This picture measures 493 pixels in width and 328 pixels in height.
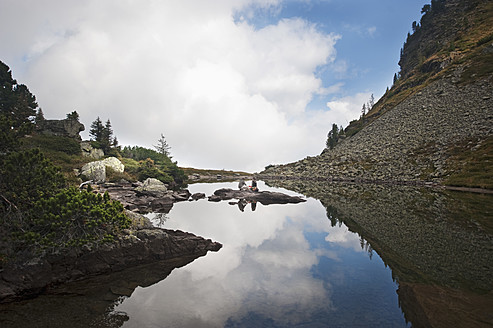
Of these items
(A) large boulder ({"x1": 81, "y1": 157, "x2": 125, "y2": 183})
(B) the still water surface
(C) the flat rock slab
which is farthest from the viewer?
(A) large boulder ({"x1": 81, "y1": 157, "x2": 125, "y2": 183})

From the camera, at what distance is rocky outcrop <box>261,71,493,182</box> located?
62219 mm

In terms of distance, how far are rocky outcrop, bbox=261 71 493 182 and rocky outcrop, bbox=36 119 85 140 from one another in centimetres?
A: 7712

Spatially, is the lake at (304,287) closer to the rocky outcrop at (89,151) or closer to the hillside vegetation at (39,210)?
the hillside vegetation at (39,210)

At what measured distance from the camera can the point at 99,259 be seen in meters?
11.3

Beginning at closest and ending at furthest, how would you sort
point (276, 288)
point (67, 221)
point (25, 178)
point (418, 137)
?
point (276, 288) < point (67, 221) < point (25, 178) < point (418, 137)

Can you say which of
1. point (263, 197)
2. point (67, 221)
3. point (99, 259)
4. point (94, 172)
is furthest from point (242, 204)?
point (94, 172)

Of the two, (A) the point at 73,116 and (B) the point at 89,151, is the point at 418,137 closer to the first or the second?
(B) the point at 89,151

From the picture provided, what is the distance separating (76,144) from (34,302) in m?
53.6

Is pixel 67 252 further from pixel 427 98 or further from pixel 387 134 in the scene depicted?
pixel 427 98

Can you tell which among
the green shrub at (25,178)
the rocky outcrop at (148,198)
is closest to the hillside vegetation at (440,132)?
the rocky outcrop at (148,198)

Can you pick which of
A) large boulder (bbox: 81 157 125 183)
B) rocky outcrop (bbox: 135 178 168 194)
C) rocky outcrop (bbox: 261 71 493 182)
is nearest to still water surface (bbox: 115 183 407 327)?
rocky outcrop (bbox: 135 178 168 194)

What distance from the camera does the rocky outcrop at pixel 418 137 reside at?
62.2 m

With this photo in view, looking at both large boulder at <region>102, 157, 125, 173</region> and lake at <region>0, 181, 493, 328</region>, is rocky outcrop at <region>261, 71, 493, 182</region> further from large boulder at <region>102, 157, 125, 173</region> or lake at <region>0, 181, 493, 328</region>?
large boulder at <region>102, 157, 125, 173</region>

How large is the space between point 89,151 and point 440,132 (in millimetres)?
99444
